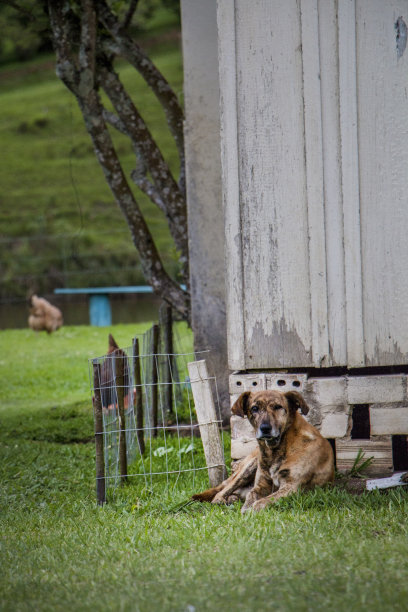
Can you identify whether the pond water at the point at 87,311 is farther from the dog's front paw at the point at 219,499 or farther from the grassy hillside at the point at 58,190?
the dog's front paw at the point at 219,499

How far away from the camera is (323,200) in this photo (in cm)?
587

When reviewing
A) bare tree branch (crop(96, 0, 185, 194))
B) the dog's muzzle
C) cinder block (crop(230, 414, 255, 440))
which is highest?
bare tree branch (crop(96, 0, 185, 194))

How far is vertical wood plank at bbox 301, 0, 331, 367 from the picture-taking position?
581 cm

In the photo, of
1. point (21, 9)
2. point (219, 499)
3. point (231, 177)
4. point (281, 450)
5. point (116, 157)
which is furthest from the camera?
point (21, 9)

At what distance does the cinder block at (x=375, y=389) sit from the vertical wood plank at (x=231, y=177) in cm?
83

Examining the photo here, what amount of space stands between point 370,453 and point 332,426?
0.34 m

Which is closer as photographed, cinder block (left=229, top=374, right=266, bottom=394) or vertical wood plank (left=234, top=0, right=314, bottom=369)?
vertical wood plank (left=234, top=0, right=314, bottom=369)

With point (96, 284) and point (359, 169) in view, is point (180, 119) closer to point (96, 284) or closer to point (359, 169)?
point (359, 169)

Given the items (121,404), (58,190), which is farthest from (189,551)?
(58,190)

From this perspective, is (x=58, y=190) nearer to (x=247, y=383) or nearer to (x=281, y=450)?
(x=247, y=383)

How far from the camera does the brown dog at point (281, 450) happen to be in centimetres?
536

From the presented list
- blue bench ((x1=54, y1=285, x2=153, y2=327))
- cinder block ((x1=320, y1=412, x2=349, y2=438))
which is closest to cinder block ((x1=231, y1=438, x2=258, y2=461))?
cinder block ((x1=320, y1=412, x2=349, y2=438))

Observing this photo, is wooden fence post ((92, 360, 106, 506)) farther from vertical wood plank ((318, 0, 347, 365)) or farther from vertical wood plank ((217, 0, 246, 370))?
vertical wood plank ((318, 0, 347, 365))

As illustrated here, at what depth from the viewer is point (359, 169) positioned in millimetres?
5816
